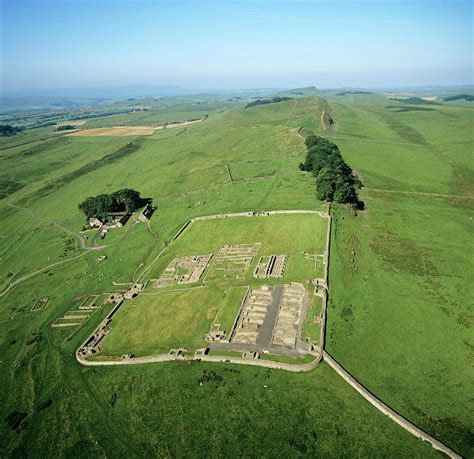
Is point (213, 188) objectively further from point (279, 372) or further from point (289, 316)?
point (279, 372)

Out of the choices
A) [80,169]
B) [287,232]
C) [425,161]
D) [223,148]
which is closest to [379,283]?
[287,232]

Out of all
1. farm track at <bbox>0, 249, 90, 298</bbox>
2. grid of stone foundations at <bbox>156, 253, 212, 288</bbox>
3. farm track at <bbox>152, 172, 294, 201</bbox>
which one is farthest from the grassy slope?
farm track at <bbox>0, 249, 90, 298</bbox>

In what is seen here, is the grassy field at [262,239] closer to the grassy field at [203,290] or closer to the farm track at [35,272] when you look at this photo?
the grassy field at [203,290]

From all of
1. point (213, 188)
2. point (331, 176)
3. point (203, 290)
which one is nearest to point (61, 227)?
point (213, 188)

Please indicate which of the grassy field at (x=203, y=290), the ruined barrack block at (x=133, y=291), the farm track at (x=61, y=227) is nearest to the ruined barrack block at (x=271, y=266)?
the grassy field at (x=203, y=290)

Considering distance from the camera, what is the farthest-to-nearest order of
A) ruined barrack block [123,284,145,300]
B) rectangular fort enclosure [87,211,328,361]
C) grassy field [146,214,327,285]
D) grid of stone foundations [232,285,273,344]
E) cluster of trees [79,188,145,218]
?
cluster of trees [79,188,145,218]
ruined barrack block [123,284,145,300]
grassy field [146,214,327,285]
grid of stone foundations [232,285,273,344]
rectangular fort enclosure [87,211,328,361]

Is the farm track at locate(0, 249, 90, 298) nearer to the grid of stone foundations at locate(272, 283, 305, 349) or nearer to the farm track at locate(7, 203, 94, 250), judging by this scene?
the farm track at locate(7, 203, 94, 250)
